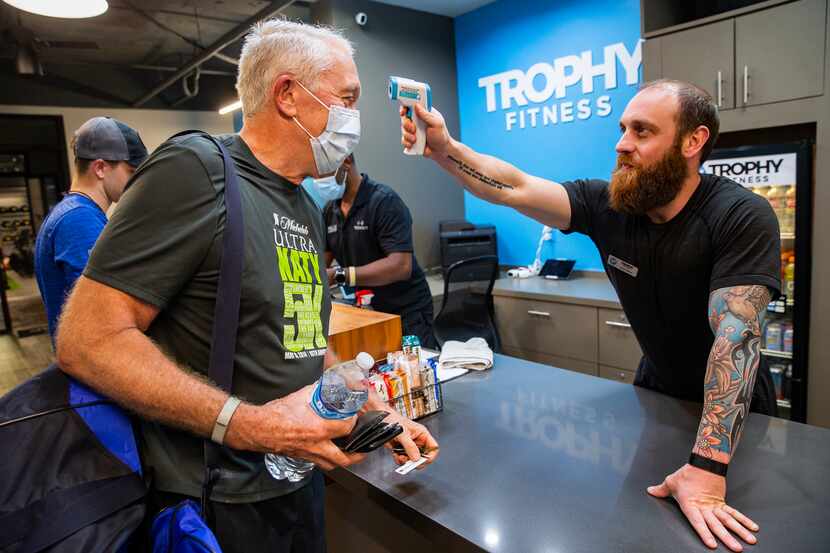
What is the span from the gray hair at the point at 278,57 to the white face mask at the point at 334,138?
0.17ft

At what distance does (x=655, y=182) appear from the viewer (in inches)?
61.5

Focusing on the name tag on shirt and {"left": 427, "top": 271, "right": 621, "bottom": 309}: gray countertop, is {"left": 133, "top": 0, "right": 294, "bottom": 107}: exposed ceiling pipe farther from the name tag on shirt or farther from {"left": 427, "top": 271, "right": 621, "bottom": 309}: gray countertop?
the name tag on shirt

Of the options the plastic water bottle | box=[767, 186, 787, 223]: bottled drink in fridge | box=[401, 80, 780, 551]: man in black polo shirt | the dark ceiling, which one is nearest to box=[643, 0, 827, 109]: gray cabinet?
box=[767, 186, 787, 223]: bottled drink in fridge

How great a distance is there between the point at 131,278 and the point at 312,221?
0.51 meters

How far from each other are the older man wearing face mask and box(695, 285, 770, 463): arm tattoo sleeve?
2.12 ft

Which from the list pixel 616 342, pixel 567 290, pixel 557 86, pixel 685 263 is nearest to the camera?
pixel 685 263

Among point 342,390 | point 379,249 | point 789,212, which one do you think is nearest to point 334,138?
point 342,390

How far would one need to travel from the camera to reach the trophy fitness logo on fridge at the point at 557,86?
3.82 meters

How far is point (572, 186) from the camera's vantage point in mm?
1860

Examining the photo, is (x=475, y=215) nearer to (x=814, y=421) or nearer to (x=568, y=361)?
(x=568, y=361)

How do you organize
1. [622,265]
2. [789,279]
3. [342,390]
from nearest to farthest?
[342,390] → [622,265] → [789,279]

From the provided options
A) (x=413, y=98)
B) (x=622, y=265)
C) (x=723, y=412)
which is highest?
(x=413, y=98)

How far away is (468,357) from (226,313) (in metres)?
1.21

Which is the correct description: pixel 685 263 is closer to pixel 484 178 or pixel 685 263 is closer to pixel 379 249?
pixel 484 178
